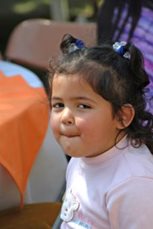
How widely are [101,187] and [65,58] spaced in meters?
0.25

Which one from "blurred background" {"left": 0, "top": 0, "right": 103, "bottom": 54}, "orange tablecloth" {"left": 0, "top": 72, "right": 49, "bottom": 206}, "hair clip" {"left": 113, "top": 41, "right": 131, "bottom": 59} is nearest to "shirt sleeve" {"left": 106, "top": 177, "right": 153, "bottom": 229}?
"hair clip" {"left": 113, "top": 41, "right": 131, "bottom": 59}

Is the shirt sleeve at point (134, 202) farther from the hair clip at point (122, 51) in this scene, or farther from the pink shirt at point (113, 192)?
the hair clip at point (122, 51)

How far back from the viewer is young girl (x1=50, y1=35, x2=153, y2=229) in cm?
99

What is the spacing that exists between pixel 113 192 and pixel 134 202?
4cm

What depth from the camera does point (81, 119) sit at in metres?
0.98

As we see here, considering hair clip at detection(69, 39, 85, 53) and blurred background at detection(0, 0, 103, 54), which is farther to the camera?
blurred background at detection(0, 0, 103, 54)

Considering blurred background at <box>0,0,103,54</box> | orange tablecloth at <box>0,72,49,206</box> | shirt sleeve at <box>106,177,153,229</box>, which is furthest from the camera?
blurred background at <box>0,0,103,54</box>

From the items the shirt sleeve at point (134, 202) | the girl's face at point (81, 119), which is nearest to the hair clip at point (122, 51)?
the girl's face at point (81, 119)

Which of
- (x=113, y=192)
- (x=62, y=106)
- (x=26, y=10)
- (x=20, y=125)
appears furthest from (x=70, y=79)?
(x=26, y=10)

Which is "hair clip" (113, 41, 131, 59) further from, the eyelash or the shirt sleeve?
the shirt sleeve

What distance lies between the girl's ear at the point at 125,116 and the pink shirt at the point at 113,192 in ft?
0.12

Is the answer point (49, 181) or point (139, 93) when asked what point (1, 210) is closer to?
point (49, 181)

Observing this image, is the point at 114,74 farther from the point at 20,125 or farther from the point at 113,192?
the point at 20,125

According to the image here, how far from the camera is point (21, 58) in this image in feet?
7.60
